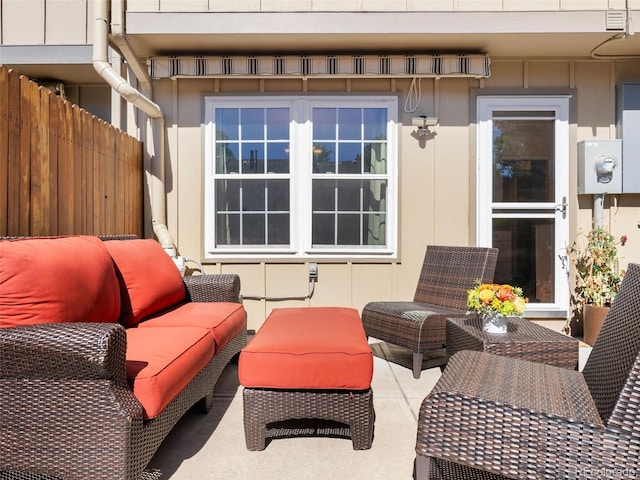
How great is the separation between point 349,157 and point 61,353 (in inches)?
131

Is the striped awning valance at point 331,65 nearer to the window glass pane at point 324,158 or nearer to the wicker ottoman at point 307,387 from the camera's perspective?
the window glass pane at point 324,158

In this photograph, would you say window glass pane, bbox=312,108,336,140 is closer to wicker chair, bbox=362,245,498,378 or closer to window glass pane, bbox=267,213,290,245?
window glass pane, bbox=267,213,290,245

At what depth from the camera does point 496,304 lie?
2.64 m

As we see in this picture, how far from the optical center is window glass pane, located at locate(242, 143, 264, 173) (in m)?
4.48

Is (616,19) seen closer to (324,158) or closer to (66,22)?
(324,158)

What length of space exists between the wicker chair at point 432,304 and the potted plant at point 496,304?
0.60m

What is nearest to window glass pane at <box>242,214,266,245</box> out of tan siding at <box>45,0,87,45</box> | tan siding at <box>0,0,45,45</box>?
tan siding at <box>45,0,87,45</box>

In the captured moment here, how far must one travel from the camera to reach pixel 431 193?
14.6 ft

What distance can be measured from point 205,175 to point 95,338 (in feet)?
9.91

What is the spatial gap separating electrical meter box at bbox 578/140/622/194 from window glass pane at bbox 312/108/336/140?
7.59 feet

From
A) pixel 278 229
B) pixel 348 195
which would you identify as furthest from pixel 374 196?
pixel 278 229

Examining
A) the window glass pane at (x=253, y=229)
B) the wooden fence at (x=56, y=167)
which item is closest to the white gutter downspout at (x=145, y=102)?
the wooden fence at (x=56, y=167)

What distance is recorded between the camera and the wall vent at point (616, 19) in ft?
12.4

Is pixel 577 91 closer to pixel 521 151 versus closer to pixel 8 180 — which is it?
pixel 521 151
